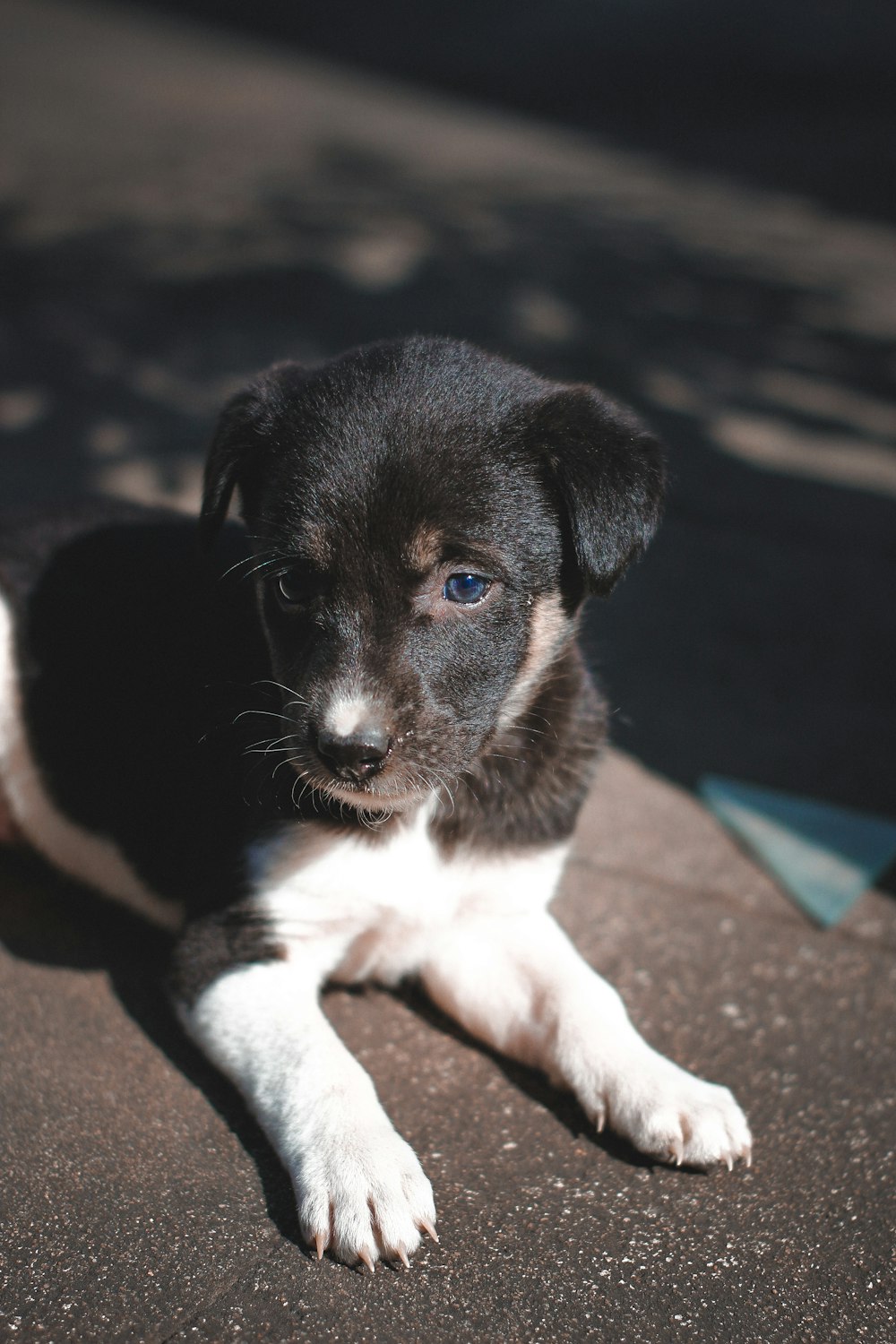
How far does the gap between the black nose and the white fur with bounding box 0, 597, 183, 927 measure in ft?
4.06

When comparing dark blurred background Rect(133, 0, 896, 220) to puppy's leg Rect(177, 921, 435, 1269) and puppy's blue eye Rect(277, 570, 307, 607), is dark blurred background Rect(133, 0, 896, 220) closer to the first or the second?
puppy's blue eye Rect(277, 570, 307, 607)

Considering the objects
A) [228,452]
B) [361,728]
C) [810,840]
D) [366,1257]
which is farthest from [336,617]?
[810,840]

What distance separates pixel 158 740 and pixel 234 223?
29.7 feet

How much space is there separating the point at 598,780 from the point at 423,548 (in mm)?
2171

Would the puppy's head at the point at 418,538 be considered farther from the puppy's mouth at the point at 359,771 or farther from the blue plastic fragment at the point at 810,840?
the blue plastic fragment at the point at 810,840

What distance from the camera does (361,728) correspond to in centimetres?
267

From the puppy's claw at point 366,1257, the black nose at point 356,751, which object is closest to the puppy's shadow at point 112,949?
the puppy's claw at point 366,1257

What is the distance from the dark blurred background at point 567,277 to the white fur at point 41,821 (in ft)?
5.22

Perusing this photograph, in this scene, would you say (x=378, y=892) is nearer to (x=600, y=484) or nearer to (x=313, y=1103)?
(x=313, y=1103)

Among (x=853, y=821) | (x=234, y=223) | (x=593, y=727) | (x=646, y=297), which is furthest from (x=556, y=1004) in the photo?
(x=234, y=223)

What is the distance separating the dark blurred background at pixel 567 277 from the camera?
589 cm

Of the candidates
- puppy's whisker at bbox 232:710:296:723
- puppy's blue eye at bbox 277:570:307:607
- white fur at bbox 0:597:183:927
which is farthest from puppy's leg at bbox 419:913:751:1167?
puppy's blue eye at bbox 277:570:307:607

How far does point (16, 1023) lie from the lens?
131 inches

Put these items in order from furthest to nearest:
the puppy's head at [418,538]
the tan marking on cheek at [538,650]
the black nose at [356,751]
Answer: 1. the tan marking on cheek at [538,650]
2. the puppy's head at [418,538]
3. the black nose at [356,751]
